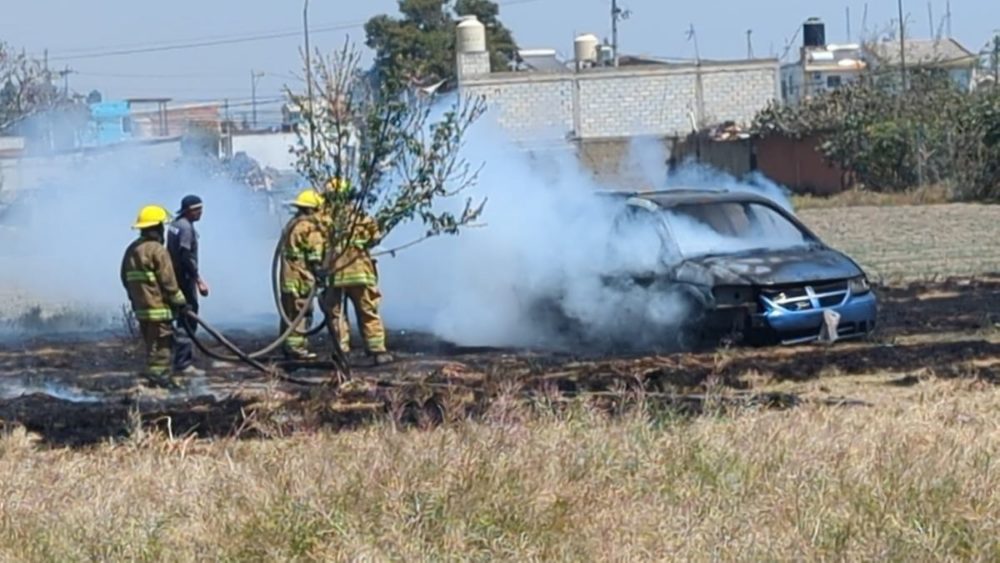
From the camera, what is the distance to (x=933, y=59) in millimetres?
53406

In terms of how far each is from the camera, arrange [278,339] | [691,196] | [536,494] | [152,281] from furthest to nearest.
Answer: [691,196] < [278,339] < [152,281] < [536,494]

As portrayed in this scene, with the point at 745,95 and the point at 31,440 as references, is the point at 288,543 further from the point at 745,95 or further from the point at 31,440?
the point at 745,95

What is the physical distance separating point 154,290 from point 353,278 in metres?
1.79

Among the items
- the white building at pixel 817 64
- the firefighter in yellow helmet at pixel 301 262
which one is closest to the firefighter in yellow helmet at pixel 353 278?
the firefighter in yellow helmet at pixel 301 262

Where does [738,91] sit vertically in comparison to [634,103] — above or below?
above

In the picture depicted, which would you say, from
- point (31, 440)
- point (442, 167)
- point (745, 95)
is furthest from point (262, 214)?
point (745, 95)

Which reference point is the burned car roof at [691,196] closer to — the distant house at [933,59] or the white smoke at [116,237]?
the white smoke at [116,237]

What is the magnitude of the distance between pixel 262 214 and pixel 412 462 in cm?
1536

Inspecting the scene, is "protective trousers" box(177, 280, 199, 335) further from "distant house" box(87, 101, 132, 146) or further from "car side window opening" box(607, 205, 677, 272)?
"distant house" box(87, 101, 132, 146)

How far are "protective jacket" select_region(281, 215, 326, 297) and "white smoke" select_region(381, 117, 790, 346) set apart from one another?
2.57 meters

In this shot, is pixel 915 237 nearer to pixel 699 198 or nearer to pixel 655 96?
pixel 699 198

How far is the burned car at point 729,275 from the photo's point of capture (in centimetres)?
1466

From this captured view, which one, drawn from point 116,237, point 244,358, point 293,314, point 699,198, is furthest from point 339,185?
point 116,237

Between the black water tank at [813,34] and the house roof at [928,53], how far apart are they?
14.3 feet
